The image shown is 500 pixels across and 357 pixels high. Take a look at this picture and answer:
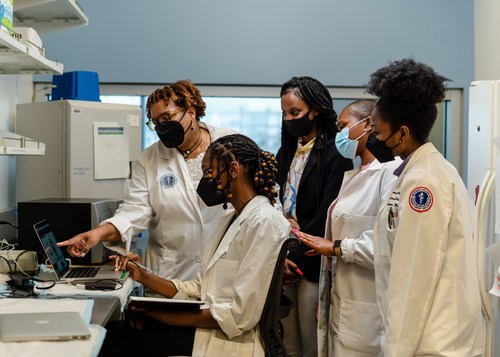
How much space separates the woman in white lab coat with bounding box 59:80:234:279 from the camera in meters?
2.45

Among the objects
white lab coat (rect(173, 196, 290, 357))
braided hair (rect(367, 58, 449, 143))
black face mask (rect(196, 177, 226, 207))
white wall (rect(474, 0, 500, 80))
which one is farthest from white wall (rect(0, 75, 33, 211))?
white wall (rect(474, 0, 500, 80))

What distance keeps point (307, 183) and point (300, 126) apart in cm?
Result: 24

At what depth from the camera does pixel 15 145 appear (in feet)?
6.82

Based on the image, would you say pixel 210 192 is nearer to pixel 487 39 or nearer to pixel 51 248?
pixel 51 248

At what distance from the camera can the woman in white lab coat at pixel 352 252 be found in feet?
6.70

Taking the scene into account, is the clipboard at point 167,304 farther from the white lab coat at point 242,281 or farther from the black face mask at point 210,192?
the black face mask at point 210,192

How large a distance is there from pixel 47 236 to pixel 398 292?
131 cm

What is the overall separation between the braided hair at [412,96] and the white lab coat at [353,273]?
39 cm

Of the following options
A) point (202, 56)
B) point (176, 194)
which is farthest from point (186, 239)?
point (202, 56)

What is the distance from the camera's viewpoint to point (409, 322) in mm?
1485

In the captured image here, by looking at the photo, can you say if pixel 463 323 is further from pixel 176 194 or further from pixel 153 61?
pixel 153 61

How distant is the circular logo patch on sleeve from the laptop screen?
127 cm

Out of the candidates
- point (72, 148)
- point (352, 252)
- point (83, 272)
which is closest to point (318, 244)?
point (352, 252)

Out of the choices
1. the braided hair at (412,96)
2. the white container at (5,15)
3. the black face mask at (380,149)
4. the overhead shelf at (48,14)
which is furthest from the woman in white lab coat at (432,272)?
the overhead shelf at (48,14)
